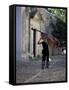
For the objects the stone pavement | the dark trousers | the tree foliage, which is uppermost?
the tree foliage

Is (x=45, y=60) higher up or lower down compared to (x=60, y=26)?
lower down

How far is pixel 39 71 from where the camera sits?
198cm

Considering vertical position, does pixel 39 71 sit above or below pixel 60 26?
below

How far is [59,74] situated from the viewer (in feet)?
6.70

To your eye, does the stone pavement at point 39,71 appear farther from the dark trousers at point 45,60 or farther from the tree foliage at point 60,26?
the tree foliage at point 60,26

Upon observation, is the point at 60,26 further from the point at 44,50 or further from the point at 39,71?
the point at 39,71

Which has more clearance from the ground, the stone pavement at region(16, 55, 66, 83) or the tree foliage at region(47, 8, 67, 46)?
the tree foliage at region(47, 8, 67, 46)

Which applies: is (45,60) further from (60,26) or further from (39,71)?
(60,26)

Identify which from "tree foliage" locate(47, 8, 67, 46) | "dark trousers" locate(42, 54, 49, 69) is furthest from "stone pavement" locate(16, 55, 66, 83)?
A: "tree foliage" locate(47, 8, 67, 46)

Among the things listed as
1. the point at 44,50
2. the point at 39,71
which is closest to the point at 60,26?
the point at 44,50

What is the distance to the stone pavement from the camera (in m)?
1.93

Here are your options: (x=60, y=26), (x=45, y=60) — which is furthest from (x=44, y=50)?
(x=60, y=26)

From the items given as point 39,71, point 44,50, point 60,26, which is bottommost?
point 39,71

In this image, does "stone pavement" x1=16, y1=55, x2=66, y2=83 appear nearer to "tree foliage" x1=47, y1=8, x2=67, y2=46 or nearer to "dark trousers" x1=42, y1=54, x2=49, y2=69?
"dark trousers" x1=42, y1=54, x2=49, y2=69
